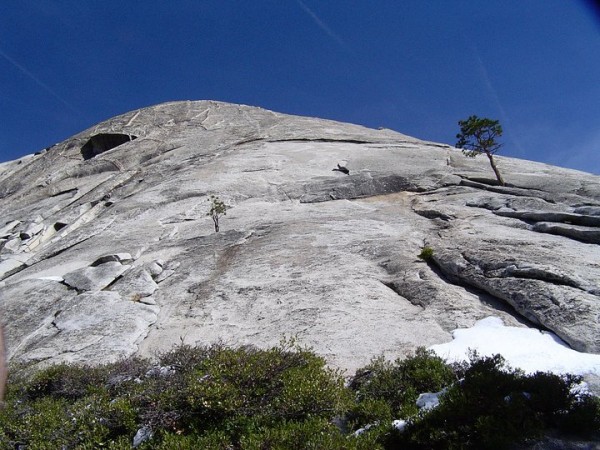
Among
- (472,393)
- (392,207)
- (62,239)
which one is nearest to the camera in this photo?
(472,393)

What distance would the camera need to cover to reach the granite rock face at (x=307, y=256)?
10891 millimetres

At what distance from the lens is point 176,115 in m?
47.2

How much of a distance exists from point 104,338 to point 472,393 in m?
8.86

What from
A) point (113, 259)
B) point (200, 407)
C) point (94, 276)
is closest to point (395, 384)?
point (200, 407)

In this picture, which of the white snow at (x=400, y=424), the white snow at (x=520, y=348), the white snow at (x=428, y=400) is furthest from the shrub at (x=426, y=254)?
the white snow at (x=400, y=424)

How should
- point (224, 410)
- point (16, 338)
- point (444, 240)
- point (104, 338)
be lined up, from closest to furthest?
1. point (224, 410)
2. point (104, 338)
3. point (16, 338)
4. point (444, 240)

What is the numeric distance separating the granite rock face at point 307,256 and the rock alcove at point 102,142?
550 inches

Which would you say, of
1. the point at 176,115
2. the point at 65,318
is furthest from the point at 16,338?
the point at 176,115

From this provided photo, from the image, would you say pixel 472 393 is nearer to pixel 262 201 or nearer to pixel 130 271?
pixel 130 271

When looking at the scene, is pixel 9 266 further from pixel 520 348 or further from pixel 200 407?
pixel 520 348

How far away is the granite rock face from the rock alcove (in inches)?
550

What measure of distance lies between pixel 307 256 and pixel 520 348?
→ 725 centimetres

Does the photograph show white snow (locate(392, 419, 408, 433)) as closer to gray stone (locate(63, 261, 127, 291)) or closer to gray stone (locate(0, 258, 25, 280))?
gray stone (locate(63, 261, 127, 291))

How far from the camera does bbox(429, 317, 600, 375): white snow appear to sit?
321 inches
